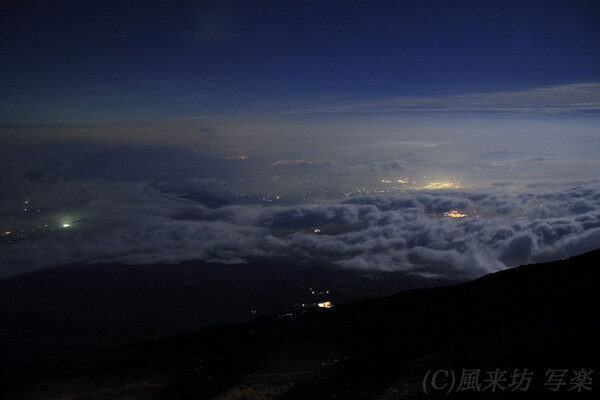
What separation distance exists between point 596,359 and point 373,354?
30.5ft

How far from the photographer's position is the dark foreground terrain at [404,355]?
1193cm

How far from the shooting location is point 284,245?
17525cm

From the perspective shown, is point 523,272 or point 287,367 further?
point 523,272

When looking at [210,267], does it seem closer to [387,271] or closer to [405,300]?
[387,271]

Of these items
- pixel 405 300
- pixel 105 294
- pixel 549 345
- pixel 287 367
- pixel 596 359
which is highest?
pixel 596 359

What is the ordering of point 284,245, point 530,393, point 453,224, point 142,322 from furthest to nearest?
1. point 453,224
2. point 284,245
3. point 142,322
4. point 530,393

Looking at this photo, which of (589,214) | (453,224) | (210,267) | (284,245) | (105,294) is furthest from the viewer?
(453,224)

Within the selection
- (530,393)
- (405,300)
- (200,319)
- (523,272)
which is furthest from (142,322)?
(530,393)

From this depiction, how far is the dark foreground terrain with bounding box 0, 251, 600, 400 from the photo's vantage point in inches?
470

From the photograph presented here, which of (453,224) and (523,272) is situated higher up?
(523,272)

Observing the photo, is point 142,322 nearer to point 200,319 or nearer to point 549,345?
point 200,319

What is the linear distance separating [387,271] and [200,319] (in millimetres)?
85038

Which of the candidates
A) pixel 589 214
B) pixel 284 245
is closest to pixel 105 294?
pixel 284 245

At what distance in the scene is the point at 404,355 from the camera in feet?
53.4
